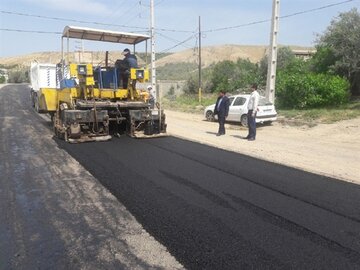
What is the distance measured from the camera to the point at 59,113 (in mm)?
14047

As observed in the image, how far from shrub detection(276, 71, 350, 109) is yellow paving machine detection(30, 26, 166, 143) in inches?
371

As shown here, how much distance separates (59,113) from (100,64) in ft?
6.67

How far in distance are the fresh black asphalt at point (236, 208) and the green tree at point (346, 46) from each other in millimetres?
14123

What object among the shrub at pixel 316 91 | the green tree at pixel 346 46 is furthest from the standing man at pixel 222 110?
the green tree at pixel 346 46

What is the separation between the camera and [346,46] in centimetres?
2250

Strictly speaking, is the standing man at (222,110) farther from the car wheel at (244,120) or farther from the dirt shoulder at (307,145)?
the car wheel at (244,120)

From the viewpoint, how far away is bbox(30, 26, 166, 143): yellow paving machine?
1277 cm

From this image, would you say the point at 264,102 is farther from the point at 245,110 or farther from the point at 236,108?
Answer: the point at 236,108

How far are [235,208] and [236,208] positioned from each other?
0.01m

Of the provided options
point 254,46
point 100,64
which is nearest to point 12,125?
point 100,64

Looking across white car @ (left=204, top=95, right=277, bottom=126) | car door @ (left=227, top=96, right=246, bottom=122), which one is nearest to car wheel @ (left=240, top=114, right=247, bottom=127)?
white car @ (left=204, top=95, right=277, bottom=126)

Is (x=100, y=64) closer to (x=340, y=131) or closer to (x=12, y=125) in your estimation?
(x=12, y=125)

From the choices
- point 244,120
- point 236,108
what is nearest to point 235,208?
point 244,120

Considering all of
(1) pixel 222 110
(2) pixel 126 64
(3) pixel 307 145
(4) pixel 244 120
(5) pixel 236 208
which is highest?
(2) pixel 126 64
